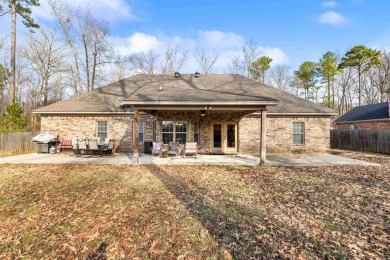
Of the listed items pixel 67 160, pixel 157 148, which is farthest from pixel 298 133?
pixel 67 160

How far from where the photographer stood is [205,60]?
2900cm

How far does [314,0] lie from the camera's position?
45.0 ft

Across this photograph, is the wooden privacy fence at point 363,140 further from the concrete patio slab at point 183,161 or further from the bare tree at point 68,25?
the bare tree at point 68,25

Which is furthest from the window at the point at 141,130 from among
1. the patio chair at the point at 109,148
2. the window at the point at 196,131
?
the window at the point at 196,131

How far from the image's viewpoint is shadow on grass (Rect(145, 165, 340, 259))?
9.86ft

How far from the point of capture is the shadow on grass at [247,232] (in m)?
3.00

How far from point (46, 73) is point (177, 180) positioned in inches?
1059

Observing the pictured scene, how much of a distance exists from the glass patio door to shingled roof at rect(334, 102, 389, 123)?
14.4 m

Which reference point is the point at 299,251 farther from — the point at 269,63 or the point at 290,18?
the point at 269,63

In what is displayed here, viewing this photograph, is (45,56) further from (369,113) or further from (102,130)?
(369,113)

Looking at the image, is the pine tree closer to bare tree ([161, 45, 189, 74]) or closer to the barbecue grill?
the barbecue grill

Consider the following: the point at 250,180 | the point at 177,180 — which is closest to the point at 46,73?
the point at 177,180

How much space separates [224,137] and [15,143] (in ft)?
44.1

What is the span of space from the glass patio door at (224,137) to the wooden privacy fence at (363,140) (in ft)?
36.1
